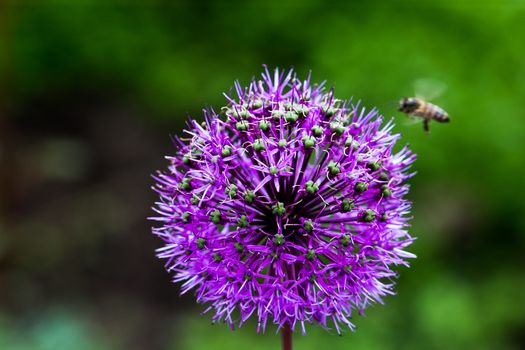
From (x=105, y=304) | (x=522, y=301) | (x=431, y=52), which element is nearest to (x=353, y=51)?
(x=431, y=52)

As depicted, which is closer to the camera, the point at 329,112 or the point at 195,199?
the point at 195,199

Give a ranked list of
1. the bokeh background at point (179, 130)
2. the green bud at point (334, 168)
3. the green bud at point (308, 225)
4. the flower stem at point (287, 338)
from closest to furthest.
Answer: the flower stem at point (287, 338) → the green bud at point (308, 225) → the green bud at point (334, 168) → the bokeh background at point (179, 130)

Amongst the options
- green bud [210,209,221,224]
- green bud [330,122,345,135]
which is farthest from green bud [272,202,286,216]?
green bud [330,122,345,135]

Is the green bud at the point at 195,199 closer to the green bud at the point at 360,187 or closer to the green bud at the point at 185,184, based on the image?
the green bud at the point at 185,184

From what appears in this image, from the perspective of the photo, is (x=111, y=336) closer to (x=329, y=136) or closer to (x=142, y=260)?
(x=142, y=260)

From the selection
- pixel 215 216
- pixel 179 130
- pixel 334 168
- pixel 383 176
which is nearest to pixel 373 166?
pixel 383 176

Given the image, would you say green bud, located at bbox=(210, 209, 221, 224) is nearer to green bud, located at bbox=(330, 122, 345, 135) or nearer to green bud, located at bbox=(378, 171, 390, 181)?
green bud, located at bbox=(330, 122, 345, 135)

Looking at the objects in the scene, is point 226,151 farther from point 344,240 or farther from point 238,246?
point 344,240

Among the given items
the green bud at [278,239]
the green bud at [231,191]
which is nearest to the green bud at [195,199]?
the green bud at [231,191]
